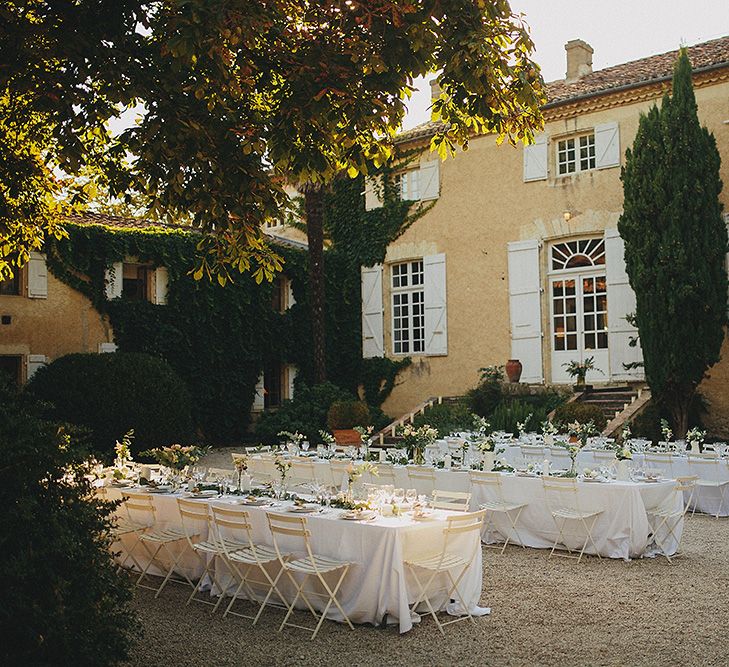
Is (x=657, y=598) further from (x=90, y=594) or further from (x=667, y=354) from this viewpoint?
(x=667, y=354)

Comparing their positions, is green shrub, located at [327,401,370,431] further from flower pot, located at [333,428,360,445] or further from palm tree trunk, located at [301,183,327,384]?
palm tree trunk, located at [301,183,327,384]

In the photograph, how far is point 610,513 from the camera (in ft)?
26.8

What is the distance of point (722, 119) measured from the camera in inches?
657

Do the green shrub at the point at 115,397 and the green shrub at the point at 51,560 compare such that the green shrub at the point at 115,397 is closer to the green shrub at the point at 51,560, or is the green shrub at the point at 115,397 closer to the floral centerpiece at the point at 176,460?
the floral centerpiece at the point at 176,460

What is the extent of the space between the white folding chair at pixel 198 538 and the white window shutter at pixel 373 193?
14.9 metres

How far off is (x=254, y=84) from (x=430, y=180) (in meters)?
13.8

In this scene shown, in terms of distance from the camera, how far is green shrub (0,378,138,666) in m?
3.61

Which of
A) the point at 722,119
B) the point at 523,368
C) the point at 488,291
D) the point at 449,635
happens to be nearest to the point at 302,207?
the point at 488,291

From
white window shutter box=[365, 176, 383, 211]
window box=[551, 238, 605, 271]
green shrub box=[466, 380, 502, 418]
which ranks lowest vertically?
green shrub box=[466, 380, 502, 418]

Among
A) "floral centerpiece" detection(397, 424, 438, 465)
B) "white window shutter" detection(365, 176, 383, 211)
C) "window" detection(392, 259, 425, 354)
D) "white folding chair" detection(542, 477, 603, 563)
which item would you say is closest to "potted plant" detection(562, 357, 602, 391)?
"window" detection(392, 259, 425, 354)

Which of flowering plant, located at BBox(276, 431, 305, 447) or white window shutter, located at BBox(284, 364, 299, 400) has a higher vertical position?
white window shutter, located at BBox(284, 364, 299, 400)

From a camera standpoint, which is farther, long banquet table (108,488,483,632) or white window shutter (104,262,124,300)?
white window shutter (104,262,124,300)

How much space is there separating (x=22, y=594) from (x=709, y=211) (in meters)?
14.7

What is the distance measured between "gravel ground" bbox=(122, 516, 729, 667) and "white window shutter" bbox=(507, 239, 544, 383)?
11305 millimetres
